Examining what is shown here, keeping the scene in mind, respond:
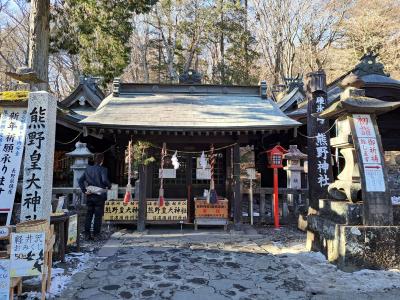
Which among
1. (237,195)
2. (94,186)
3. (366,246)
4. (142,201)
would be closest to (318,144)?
(237,195)

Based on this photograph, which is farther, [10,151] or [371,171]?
[371,171]

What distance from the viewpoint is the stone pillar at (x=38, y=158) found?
538 centimetres

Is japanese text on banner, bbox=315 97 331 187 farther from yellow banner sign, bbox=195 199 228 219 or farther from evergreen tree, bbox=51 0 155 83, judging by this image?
evergreen tree, bbox=51 0 155 83

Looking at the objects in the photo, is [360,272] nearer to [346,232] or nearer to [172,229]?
[346,232]

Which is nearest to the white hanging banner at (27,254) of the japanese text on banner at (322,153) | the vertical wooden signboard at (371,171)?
the vertical wooden signboard at (371,171)

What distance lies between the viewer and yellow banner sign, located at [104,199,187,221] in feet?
33.6

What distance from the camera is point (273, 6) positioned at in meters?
24.9

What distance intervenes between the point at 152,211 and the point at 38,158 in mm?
5238

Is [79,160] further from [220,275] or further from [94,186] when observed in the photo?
[220,275]

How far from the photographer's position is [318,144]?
10016 mm

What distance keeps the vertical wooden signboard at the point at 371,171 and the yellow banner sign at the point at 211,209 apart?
4564mm

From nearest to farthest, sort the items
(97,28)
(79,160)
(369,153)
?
(369,153) < (97,28) < (79,160)

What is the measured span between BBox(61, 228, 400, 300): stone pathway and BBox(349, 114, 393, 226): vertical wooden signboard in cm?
104

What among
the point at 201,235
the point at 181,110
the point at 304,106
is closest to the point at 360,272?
the point at 201,235
